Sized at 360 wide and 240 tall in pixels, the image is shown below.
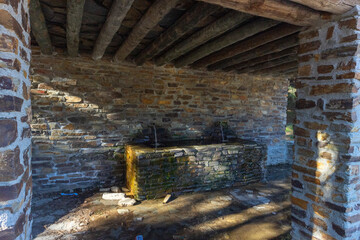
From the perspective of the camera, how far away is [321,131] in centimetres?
171

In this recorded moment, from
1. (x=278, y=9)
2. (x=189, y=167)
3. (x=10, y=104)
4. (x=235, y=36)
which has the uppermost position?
(x=235, y=36)

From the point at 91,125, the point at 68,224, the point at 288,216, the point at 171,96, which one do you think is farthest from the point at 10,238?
the point at 171,96

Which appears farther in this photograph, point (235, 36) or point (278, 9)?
point (235, 36)

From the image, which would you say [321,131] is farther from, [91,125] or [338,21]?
[91,125]

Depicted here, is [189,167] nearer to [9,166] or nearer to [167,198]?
[167,198]

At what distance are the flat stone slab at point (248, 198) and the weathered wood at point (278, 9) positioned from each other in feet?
8.67

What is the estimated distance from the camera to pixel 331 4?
4.80 ft

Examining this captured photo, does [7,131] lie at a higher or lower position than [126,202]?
higher

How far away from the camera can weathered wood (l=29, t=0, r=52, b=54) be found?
6.20ft

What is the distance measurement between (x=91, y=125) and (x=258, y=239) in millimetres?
3011

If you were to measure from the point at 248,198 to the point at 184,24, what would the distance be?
2857 mm

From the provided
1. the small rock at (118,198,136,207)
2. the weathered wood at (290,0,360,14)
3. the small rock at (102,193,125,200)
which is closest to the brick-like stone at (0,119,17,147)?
the weathered wood at (290,0,360,14)

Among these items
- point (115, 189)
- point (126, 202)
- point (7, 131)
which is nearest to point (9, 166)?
point (7, 131)

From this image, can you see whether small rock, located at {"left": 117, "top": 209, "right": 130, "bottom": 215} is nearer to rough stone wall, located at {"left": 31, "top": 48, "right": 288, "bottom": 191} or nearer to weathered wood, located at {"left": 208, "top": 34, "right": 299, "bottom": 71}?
rough stone wall, located at {"left": 31, "top": 48, "right": 288, "bottom": 191}
